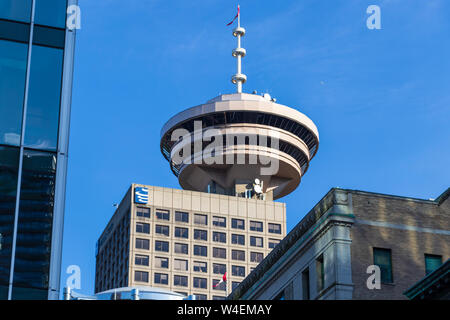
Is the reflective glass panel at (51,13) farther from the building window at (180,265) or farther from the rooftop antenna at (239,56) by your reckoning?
the rooftop antenna at (239,56)

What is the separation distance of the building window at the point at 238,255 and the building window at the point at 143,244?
13995 millimetres

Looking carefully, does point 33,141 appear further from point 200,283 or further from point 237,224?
point 237,224

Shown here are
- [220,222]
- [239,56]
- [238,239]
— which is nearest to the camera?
[238,239]

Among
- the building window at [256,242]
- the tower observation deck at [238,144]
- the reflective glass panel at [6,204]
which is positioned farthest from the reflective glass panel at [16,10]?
the building window at [256,242]

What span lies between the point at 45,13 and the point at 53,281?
395 inches

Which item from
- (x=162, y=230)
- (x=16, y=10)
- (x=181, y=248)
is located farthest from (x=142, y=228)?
(x=16, y=10)

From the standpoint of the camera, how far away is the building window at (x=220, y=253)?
156613mm

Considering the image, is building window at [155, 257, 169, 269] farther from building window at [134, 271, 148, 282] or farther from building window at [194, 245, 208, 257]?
building window at [194, 245, 208, 257]

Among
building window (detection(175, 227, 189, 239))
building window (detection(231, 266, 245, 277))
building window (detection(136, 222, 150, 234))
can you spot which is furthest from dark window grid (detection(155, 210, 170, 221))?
building window (detection(231, 266, 245, 277))

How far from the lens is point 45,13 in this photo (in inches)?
1388

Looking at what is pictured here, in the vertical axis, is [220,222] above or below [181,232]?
above

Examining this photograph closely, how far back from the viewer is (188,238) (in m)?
156

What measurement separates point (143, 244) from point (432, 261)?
99243mm

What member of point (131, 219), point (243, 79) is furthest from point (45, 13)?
point (243, 79)
